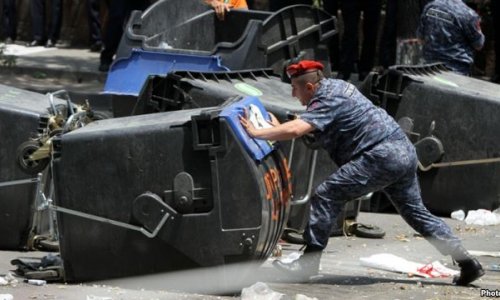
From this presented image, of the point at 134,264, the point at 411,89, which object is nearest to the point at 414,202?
the point at 134,264

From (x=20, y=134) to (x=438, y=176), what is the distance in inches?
135

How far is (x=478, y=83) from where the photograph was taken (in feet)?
36.3

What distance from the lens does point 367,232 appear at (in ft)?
31.4

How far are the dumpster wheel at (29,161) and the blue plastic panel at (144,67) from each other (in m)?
2.06

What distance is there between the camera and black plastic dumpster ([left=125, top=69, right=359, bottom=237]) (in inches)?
348

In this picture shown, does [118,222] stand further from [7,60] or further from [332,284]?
[7,60]

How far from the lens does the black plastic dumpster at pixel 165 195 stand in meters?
7.38

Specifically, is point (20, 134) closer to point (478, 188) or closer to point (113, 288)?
point (113, 288)

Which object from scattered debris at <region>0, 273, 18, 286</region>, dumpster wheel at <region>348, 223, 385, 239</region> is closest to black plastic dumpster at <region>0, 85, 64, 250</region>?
scattered debris at <region>0, 273, 18, 286</region>

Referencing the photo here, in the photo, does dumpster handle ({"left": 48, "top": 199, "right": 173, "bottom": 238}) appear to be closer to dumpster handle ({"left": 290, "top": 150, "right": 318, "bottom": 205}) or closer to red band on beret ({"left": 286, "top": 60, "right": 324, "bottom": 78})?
red band on beret ({"left": 286, "top": 60, "right": 324, "bottom": 78})

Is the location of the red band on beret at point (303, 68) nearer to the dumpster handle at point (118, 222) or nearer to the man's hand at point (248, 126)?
the man's hand at point (248, 126)

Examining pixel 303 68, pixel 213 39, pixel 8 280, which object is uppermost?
pixel 303 68

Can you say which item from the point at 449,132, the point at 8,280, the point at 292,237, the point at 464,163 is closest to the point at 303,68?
the point at 292,237

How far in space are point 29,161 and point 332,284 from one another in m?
2.09
